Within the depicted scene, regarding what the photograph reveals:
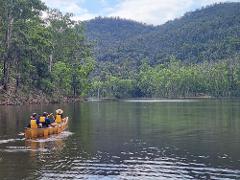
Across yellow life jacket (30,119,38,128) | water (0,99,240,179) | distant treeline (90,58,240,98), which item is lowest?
water (0,99,240,179)

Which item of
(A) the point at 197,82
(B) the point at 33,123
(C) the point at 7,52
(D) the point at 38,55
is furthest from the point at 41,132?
(A) the point at 197,82

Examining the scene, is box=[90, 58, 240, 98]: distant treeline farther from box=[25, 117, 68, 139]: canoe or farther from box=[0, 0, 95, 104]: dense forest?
box=[25, 117, 68, 139]: canoe

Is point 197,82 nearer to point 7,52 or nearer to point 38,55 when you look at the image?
point 38,55

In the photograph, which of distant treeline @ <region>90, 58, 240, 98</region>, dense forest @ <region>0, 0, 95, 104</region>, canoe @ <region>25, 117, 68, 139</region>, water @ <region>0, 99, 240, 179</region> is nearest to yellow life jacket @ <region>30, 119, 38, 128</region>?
canoe @ <region>25, 117, 68, 139</region>

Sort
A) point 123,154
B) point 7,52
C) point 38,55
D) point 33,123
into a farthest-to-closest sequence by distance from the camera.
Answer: point 38,55 < point 7,52 < point 33,123 < point 123,154

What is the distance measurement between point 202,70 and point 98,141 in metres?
160

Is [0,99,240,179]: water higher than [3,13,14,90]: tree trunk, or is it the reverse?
[3,13,14,90]: tree trunk

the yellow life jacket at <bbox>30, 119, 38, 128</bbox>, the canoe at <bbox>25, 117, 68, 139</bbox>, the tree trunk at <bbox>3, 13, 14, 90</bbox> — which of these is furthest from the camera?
the tree trunk at <bbox>3, 13, 14, 90</bbox>

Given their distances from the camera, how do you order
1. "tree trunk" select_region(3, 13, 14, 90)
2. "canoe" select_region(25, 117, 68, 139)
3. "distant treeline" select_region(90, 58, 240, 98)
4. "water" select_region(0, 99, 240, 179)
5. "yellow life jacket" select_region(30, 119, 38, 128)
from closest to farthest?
1. "water" select_region(0, 99, 240, 179)
2. "canoe" select_region(25, 117, 68, 139)
3. "yellow life jacket" select_region(30, 119, 38, 128)
4. "tree trunk" select_region(3, 13, 14, 90)
5. "distant treeline" select_region(90, 58, 240, 98)

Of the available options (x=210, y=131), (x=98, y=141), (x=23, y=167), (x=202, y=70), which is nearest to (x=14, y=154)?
(x=23, y=167)

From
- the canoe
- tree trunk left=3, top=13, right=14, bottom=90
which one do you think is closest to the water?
the canoe

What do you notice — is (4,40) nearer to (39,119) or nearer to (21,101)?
(21,101)

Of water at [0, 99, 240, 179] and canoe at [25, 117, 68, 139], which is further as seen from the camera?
canoe at [25, 117, 68, 139]

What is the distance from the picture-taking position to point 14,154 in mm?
29531
